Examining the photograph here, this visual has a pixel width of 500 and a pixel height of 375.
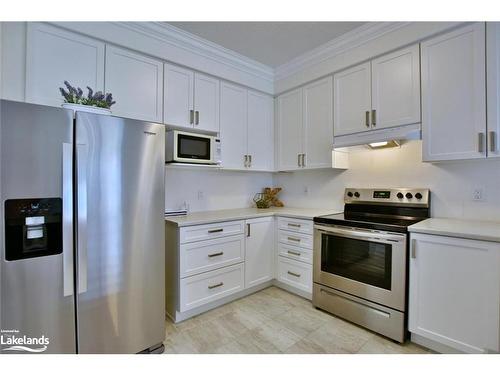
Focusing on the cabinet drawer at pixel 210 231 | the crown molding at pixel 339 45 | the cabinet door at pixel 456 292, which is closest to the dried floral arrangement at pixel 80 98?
the cabinet drawer at pixel 210 231

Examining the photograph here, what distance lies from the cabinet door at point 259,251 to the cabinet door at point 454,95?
1.62 metres

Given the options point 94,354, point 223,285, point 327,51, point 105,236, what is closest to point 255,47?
point 327,51

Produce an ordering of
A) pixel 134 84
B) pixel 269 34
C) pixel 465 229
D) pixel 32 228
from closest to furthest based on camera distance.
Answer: pixel 32 228, pixel 465 229, pixel 134 84, pixel 269 34

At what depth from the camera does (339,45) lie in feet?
8.05

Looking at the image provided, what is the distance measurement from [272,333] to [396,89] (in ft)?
7.69

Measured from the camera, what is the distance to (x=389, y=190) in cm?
239

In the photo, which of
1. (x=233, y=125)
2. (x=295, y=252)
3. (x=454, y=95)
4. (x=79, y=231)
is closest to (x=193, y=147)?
(x=233, y=125)

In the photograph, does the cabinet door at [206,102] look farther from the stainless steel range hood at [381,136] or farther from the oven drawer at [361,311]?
the oven drawer at [361,311]

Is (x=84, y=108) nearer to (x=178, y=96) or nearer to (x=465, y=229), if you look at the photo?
(x=178, y=96)

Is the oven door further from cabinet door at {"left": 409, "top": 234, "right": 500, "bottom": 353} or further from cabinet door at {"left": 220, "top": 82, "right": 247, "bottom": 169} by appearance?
cabinet door at {"left": 220, "top": 82, "right": 247, "bottom": 169}

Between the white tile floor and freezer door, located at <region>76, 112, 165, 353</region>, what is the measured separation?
1.08 feet

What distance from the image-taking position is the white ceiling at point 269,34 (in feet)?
7.23

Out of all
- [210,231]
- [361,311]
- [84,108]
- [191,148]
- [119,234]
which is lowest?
[361,311]

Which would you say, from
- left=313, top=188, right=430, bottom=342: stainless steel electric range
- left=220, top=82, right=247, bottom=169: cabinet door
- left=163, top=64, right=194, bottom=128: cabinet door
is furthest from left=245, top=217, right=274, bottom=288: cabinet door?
left=163, top=64, right=194, bottom=128: cabinet door
